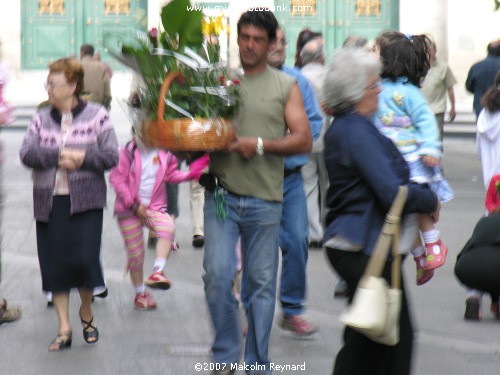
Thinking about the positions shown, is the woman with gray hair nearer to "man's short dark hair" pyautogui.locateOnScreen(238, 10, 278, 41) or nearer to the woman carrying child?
"man's short dark hair" pyautogui.locateOnScreen(238, 10, 278, 41)

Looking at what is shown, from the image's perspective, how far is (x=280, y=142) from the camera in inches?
235

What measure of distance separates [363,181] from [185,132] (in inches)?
36.5

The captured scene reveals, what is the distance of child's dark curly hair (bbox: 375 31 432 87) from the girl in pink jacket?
195cm

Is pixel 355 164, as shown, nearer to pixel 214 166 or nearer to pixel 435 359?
pixel 214 166

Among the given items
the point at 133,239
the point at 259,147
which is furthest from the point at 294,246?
the point at 259,147

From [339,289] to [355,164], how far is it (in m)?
3.77

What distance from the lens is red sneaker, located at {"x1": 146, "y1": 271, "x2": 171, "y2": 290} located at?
27.2 ft

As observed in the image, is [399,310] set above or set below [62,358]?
above

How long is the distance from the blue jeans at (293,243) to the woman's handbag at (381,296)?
2452 mm

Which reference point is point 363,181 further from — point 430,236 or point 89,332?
point 89,332

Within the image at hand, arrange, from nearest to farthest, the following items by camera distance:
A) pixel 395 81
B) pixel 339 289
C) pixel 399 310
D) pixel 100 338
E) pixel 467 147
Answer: pixel 399 310, pixel 395 81, pixel 100 338, pixel 339 289, pixel 467 147

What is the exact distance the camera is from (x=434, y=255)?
5.60 m

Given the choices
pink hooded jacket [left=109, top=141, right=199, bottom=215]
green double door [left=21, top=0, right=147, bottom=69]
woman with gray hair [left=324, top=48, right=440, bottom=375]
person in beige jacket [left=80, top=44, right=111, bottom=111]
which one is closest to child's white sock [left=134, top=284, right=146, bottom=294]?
pink hooded jacket [left=109, top=141, right=199, bottom=215]

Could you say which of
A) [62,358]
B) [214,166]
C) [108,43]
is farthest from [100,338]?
[108,43]
